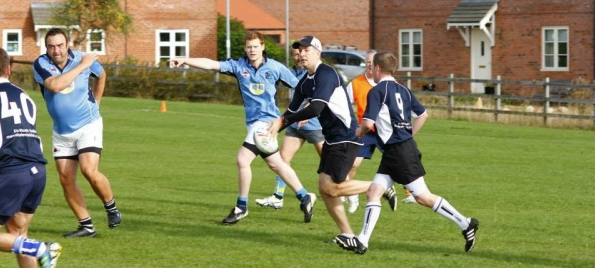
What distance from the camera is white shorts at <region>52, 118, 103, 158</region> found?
11359mm

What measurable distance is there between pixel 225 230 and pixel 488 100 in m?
26.8

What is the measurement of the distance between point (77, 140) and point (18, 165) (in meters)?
2.74

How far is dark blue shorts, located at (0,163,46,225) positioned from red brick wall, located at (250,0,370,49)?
54.7m

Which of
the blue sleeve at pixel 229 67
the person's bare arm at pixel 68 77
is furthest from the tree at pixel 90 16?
the person's bare arm at pixel 68 77

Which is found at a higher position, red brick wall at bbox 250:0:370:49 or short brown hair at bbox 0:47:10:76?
red brick wall at bbox 250:0:370:49

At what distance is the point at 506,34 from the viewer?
48344mm

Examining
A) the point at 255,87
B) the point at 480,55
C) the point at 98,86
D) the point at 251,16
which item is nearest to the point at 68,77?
the point at 98,86

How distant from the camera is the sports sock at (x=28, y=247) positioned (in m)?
8.42

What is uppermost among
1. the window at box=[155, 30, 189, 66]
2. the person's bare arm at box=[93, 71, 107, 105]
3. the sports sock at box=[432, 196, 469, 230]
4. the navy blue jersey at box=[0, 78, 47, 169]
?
the window at box=[155, 30, 189, 66]

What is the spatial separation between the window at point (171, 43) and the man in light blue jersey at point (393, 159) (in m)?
45.4

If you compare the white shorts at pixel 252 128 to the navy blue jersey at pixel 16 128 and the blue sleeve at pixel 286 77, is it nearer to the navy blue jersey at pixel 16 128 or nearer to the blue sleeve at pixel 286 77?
the blue sleeve at pixel 286 77

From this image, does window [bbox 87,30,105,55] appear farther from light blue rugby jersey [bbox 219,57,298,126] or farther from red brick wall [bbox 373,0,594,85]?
light blue rugby jersey [bbox 219,57,298,126]

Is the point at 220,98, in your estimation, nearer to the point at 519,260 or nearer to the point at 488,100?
the point at 488,100

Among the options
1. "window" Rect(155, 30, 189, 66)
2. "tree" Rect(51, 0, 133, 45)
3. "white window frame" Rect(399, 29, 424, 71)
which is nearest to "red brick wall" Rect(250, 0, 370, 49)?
"window" Rect(155, 30, 189, 66)
